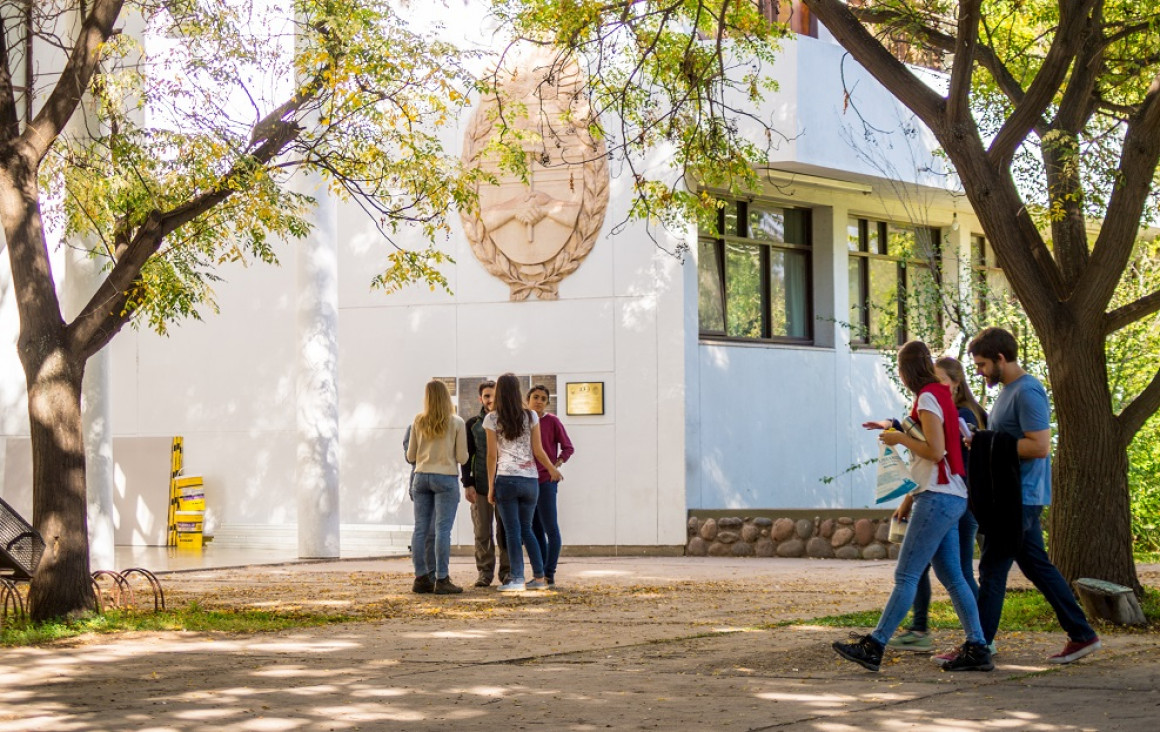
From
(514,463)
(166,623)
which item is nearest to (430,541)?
(514,463)

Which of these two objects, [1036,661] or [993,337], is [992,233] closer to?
[993,337]

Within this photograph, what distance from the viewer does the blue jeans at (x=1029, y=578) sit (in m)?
8.87

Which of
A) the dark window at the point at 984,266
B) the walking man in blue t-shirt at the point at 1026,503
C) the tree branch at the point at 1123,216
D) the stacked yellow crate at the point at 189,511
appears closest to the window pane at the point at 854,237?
the dark window at the point at 984,266

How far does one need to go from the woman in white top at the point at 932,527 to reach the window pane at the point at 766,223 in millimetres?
15089

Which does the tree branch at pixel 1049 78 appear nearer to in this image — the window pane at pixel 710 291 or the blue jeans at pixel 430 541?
the blue jeans at pixel 430 541

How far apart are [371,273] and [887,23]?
11233 mm

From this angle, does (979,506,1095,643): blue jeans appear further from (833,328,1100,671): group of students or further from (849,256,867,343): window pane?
(849,256,867,343): window pane

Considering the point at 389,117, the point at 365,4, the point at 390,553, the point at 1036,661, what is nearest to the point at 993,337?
the point at 1036,661

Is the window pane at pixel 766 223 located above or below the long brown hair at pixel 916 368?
above

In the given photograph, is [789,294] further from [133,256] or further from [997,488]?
[997,488]

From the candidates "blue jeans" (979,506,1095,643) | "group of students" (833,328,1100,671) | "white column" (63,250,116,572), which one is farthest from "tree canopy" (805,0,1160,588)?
"white column" (63,250,116,572)

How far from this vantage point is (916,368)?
8.86 meters

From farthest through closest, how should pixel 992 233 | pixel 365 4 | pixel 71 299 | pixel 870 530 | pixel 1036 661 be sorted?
pixel 870 530, pixel 71 299, pixel 365 4, pixel 992 233, pixel 1036 661

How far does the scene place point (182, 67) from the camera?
14.2m
